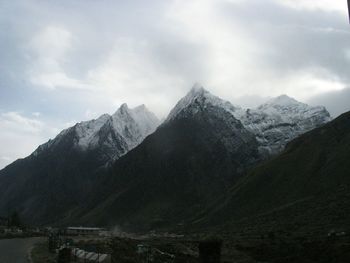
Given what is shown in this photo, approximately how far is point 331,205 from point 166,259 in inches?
2413

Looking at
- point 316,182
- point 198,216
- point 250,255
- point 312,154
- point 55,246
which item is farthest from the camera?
point 198,216

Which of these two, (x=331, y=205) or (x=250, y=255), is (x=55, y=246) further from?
(x=331, y=205)

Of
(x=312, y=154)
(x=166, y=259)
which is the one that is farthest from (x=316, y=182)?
(x=166, y=259)

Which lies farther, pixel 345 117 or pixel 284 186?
pixel 345 117

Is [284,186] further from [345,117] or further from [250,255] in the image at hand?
[250,255]

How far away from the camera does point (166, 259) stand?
61.7 m

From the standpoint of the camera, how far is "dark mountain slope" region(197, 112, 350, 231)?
116 meters

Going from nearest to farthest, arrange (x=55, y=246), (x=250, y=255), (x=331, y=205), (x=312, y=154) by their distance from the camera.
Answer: (x=55, y=246) < (x=250, y=255) < (x=331, y=205) < (x=312, y=154)

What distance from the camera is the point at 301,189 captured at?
15650 centimetres

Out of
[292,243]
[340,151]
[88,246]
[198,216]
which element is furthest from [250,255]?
[198,216]

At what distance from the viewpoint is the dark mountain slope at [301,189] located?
116 m

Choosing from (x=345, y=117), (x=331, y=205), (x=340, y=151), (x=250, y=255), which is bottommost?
(x=250, y=255)

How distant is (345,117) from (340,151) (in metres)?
29.6

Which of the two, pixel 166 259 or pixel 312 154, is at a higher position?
pixel 312 154
